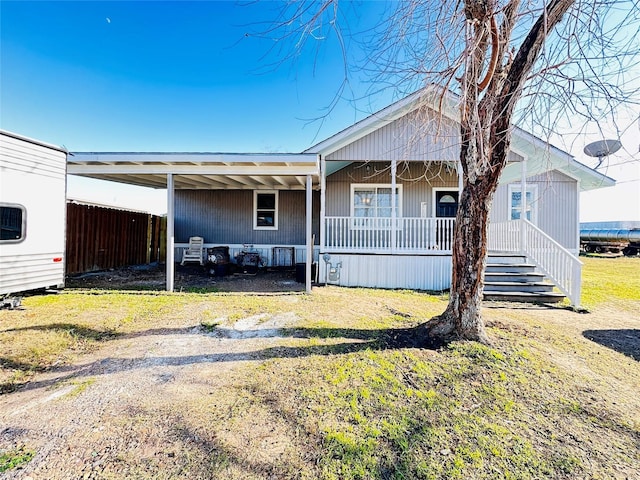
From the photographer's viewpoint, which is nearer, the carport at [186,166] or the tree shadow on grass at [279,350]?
the tree shadow on grass at [279,350]

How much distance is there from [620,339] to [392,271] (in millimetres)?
4286

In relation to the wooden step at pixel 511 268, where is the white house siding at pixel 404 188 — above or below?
above

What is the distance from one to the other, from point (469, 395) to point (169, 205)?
650 centimetres

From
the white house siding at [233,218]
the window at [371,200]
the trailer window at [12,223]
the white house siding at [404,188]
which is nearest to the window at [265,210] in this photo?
the white house siding at [233,218]

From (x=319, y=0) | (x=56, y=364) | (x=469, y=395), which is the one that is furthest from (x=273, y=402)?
(x=319, y=0)

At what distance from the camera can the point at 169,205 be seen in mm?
6512

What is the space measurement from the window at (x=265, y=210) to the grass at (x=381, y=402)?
622 centimetres

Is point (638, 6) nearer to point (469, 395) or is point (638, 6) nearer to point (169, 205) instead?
point (469, 395)

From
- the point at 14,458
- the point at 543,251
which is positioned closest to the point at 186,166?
the point at 14,458

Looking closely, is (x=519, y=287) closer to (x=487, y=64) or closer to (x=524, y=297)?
(x=524, y=297)

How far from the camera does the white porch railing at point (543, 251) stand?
238 inches

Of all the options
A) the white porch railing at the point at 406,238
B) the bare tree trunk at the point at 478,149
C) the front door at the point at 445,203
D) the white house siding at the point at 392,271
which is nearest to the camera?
the bare tree trunk at the point at 478,149

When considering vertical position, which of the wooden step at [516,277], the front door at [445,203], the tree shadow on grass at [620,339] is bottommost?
the tree shadow on grass at [620,339]

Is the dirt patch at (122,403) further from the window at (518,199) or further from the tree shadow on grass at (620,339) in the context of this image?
the window at (518,199)
